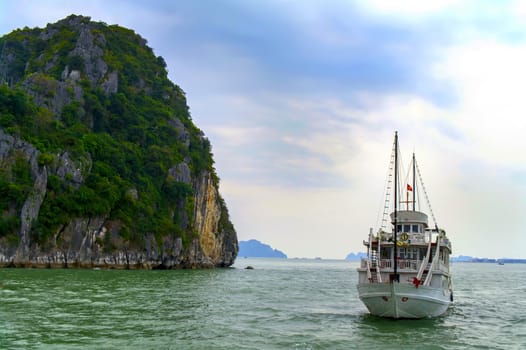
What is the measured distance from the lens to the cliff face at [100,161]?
2697 inches

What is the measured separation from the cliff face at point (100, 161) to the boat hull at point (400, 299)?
50.9 m

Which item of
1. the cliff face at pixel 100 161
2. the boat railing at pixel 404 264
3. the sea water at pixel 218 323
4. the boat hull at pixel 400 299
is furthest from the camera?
the cliff face at pixel 100 161

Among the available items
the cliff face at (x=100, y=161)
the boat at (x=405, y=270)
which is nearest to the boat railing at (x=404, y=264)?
the boat at (x=405, y=270)

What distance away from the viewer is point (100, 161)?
80812mm

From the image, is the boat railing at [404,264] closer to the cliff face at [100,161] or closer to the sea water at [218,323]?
the sea water at [218,323]

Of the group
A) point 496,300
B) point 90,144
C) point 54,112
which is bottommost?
point 496,300

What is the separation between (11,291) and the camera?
34281 millimetres

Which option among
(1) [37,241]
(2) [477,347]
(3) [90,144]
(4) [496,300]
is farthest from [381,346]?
(3) [90,144]

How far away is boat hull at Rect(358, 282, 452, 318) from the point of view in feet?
86.4

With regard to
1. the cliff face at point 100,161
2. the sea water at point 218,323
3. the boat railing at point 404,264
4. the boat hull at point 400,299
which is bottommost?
the sea water at point 218,323

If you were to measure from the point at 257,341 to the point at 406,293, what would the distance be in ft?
29.9

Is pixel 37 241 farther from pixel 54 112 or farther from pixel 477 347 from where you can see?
pixel 477 347

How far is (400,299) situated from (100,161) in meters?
63.5

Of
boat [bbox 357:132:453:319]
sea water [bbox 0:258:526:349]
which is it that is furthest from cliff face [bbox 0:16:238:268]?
boat [bbox 357:132:453:319]
